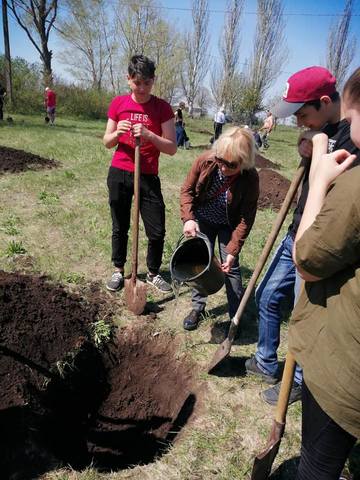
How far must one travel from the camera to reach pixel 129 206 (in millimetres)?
3855

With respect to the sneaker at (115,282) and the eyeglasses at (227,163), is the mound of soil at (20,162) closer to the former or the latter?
the sneaker at (115,282)

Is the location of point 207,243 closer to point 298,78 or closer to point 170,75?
point 298,78

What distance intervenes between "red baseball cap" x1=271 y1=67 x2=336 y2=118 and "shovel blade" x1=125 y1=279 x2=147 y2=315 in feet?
7.10

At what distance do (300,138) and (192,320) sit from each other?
2.05m

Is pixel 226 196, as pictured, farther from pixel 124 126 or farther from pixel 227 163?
pixel 124 126

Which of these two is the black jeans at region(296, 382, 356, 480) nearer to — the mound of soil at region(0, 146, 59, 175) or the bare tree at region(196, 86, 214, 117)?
the mound of soil at region(0, 146, 59, 175)

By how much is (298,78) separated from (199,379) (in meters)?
2.25

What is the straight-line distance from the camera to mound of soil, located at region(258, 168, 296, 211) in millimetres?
8227

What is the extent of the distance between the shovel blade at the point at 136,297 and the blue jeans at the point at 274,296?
47.4 inches

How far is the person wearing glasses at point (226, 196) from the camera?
9.12ft

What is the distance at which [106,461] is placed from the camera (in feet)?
9.50

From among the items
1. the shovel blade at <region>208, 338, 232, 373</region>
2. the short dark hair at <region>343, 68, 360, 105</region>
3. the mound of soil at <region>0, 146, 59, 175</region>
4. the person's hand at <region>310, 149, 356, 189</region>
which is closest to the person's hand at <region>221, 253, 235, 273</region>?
the shovel blade at <region>208, 338, 232, 373</region>

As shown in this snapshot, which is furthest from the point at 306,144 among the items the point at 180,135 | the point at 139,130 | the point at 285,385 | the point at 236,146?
the point at 180,135

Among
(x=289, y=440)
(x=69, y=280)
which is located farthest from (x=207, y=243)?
(x=69, y=280)
